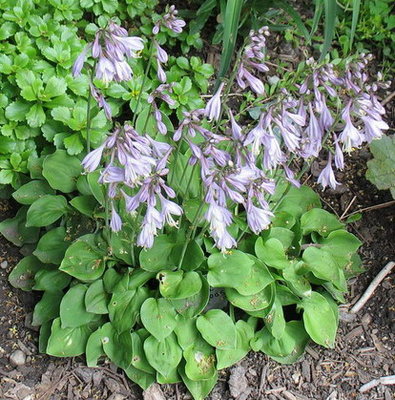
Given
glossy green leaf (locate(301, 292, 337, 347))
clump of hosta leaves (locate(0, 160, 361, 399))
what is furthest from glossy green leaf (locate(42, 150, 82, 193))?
glossy green leaf (locate(301, 292, 337, 347))

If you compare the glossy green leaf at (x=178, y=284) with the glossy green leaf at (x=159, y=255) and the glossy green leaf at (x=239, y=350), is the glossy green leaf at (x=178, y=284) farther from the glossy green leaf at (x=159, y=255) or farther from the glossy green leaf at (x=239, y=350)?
the glossy green leaf at (x=239, y=350)

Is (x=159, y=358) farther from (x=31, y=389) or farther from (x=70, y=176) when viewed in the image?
(x=70, y=176)

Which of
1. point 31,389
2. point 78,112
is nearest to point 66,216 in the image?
point 78,112

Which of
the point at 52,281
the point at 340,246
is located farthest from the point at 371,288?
the point at 52,281

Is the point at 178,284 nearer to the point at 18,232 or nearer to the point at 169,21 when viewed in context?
the point at 18,232

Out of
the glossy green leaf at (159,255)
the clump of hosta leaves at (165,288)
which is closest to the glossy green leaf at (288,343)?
the clump of hosta leaves at (165,288)

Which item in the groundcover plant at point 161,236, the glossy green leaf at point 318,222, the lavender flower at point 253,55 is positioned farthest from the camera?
the glossy green leaf at point 318,222

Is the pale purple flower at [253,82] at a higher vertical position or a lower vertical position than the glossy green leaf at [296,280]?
higher

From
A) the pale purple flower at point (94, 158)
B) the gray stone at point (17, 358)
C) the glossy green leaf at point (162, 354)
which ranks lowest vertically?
the gray stone at point (17, 358)
